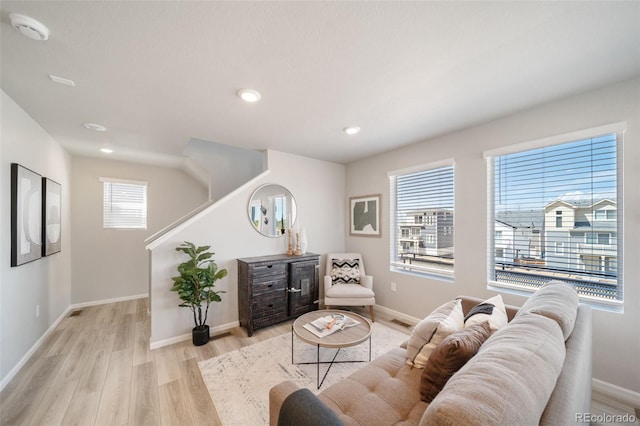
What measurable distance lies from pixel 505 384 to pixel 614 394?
2.33m

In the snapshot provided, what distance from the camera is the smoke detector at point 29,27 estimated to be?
1209mm

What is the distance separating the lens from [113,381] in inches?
80.4

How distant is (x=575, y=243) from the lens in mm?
2090

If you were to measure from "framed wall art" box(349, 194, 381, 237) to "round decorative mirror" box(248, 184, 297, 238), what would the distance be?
1083 millimetres

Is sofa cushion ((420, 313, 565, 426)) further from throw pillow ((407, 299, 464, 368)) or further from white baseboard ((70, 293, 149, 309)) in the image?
white baseboard ((70, 293, 149, 309))

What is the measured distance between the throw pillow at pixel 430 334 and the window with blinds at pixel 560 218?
1.35m

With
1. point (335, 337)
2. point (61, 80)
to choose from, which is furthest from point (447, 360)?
point (61, 80)

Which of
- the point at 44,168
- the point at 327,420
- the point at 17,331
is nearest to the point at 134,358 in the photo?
the point at 17,331

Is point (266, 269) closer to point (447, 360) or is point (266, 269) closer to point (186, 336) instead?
point (186, 336)

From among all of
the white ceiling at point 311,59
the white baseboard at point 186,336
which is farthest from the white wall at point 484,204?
the white baseboard at point 186,336

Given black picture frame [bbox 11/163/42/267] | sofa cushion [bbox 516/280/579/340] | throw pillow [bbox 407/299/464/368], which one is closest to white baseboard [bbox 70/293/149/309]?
black picture frame [bbox 11/163/42/267]

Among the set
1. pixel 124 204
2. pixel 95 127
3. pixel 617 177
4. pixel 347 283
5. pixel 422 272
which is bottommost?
pixel 347 283

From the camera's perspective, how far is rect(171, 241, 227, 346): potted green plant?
2.57 m

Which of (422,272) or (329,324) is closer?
(329,324)
